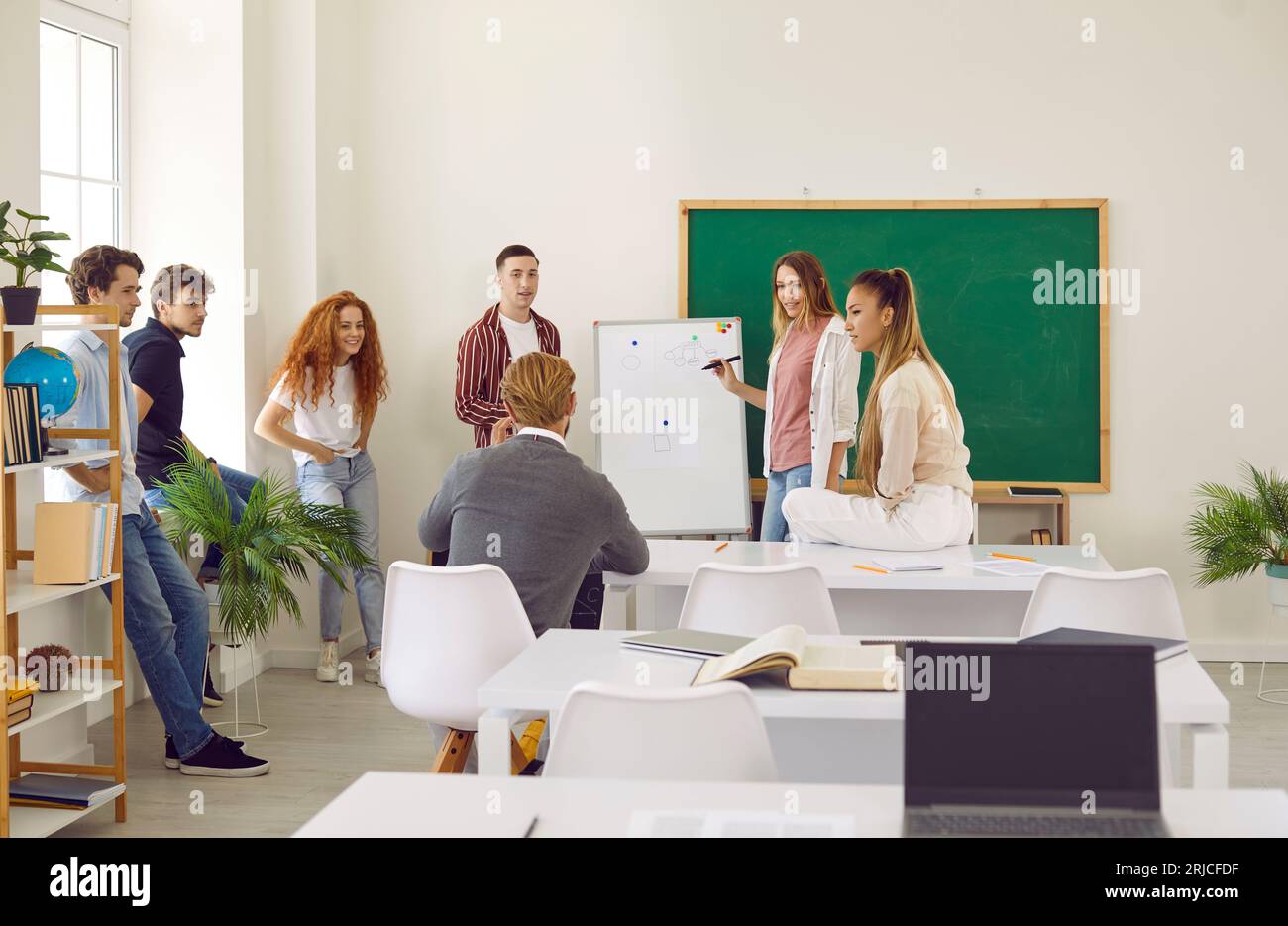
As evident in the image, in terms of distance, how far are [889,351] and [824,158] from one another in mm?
2203

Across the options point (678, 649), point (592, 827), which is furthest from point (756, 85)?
point (592, 827)

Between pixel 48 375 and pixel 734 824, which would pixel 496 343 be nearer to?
pixel 48 375

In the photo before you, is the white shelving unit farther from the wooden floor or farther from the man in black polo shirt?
the man in black polo shirt

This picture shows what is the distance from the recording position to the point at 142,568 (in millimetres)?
3906

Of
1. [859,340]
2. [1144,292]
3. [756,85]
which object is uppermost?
[756,85]

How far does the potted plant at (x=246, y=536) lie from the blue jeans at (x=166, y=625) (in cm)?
22

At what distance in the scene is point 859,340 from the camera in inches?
165

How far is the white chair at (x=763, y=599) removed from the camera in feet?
10.4

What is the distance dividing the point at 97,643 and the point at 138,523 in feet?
2.63

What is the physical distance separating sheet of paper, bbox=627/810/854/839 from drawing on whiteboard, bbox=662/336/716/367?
4.26 m

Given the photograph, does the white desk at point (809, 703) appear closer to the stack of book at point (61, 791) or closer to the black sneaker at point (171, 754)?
the stack of book at point (61, 791)

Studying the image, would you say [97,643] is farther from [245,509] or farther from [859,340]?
[859,340]

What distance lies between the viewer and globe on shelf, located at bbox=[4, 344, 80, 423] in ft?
11.2

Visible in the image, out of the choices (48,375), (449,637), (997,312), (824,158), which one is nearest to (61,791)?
(48,375)
